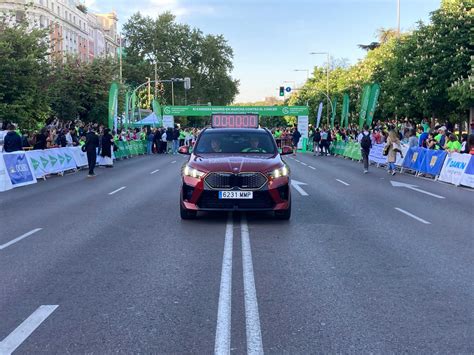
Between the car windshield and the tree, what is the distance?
1885 centimetres

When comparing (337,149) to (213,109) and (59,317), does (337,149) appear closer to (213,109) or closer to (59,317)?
(213,109)

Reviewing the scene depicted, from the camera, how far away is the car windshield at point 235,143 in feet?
36.2

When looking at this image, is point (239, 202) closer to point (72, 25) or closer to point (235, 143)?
point (235, 143)

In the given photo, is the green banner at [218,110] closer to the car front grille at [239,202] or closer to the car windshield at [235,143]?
the car windshield at [235,143]

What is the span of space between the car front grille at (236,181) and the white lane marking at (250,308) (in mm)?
1706

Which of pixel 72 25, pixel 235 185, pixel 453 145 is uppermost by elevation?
pixel 72 25

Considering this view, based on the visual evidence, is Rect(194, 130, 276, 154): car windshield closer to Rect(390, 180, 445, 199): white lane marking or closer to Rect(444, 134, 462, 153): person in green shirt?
Rect(390, 180, 445, 199): white lane marking

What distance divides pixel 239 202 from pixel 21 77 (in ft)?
72.1

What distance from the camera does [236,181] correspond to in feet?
31.7

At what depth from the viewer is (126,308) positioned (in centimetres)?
534

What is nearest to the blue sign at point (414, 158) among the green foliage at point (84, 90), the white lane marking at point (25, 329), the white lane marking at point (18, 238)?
the white lane marking at point (18, 238)

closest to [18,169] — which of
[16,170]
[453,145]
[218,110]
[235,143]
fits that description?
[16,170]

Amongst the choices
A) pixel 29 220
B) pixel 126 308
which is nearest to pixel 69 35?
pixel 29 220

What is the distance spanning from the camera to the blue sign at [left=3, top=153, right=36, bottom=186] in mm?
17188
